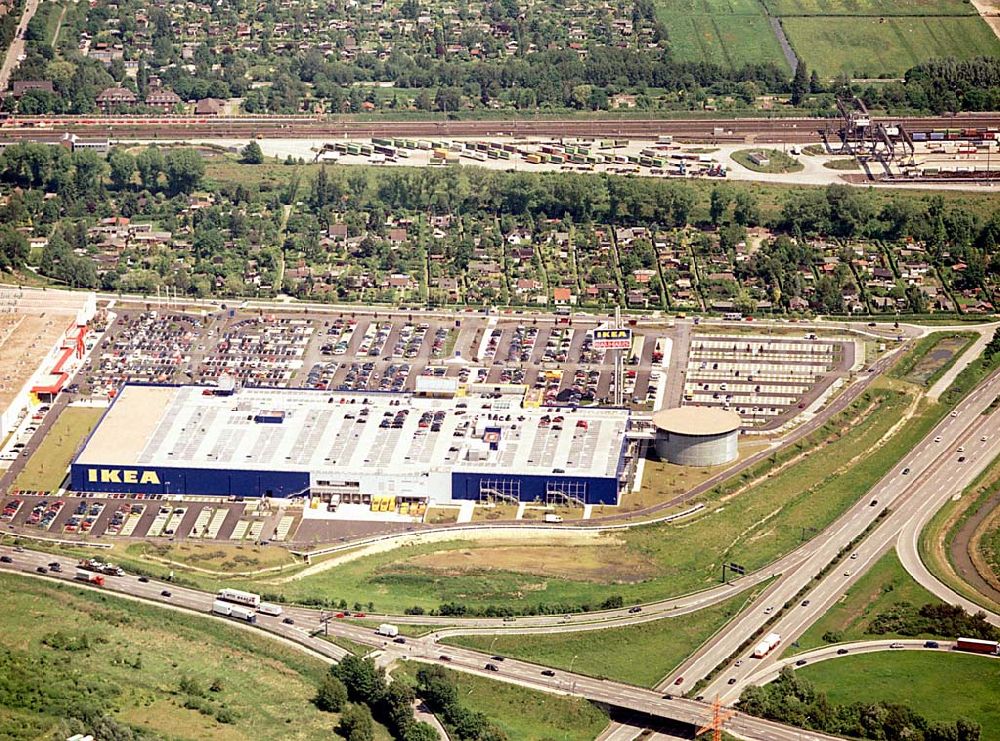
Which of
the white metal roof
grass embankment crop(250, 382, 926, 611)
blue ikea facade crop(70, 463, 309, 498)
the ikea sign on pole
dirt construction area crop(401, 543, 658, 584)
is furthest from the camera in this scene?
the ikea sign on pole

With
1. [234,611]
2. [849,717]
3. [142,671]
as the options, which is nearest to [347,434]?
[234,611]

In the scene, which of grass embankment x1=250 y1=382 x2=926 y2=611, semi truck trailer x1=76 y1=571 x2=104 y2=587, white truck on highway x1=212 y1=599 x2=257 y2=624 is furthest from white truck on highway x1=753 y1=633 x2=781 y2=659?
semi truck trailer x1=76 y1=571 x2=104 y2=587

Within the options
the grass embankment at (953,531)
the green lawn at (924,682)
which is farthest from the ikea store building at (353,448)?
the green lawn at (924,682)

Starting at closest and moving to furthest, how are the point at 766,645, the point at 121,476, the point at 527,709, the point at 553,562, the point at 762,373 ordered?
1. the point at 527,709
2. the point at 766,645
3. the point at 553,562
4. the point at 121,476
5. the point at 762,373

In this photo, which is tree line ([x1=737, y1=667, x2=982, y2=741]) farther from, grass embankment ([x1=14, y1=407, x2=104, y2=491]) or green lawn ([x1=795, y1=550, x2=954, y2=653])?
grass embankment ([x1=14, y1=407, x2=104, y2=491])

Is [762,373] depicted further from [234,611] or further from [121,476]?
[234,611]

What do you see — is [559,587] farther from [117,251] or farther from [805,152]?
[805,152]

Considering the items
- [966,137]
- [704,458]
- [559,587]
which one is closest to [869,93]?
[966,137]
